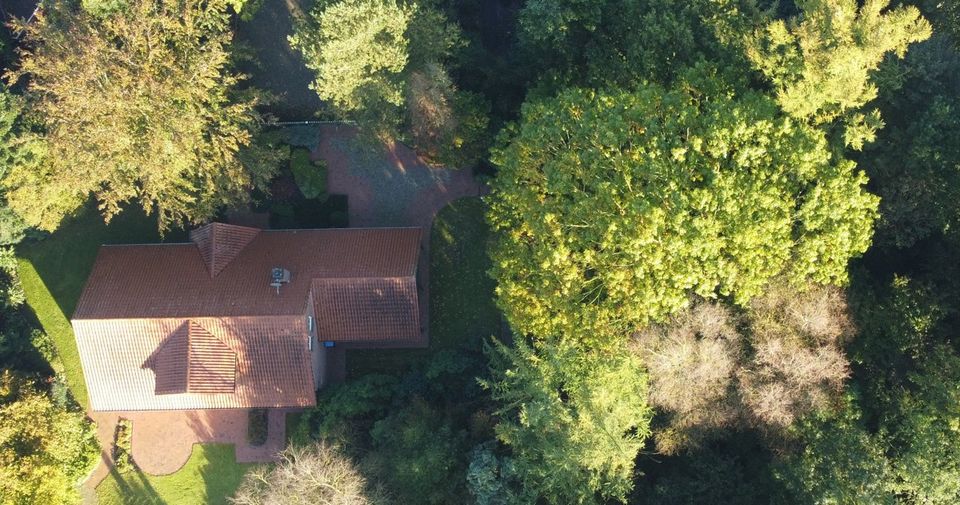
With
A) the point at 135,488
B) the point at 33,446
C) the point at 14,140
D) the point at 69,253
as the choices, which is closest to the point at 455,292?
the point at 135,488

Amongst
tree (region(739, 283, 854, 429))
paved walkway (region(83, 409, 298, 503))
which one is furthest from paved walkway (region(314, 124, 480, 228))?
tree (region(739, 283, 854, 429))

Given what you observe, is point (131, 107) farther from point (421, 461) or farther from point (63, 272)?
point (421, 461)

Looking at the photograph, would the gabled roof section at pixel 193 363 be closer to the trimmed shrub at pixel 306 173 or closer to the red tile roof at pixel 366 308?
the red tile roof at pixel 366 308

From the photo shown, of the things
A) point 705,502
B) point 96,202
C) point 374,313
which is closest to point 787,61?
point 705,502

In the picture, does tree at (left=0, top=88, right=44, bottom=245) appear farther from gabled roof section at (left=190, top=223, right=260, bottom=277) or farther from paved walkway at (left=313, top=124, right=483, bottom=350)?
paved walkway at (left=313, top=124, right=483, bottom=350)

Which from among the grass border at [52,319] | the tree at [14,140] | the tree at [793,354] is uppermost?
the tree at [793,354]

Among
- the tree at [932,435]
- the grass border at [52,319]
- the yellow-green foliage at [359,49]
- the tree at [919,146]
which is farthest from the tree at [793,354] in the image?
the grass border at [52,319]
